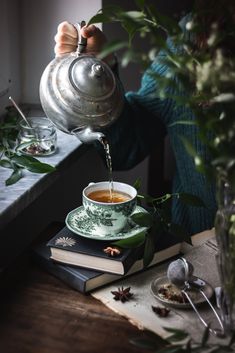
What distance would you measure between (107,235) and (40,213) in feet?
1.43

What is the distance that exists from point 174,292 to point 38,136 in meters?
0.45

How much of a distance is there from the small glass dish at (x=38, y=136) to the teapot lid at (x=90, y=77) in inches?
7.5

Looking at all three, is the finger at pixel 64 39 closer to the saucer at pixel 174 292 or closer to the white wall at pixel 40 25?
the white wall at pixel 40 25

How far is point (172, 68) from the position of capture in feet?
2.12

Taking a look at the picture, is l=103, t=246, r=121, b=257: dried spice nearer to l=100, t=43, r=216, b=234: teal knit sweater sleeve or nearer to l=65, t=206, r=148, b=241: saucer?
l=65, t=206, r=148, b=241: saucer

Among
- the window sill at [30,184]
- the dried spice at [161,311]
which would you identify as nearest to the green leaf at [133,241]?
the dried spice at [161,311]

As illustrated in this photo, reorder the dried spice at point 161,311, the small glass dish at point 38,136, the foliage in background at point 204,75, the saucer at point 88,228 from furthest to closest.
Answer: the small glass dish at point 38,136 < the saucer at point 88,228 < the dried spice at point 161,311 < the foliage in background at point 204,75

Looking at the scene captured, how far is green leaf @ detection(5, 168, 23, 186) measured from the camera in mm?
1091

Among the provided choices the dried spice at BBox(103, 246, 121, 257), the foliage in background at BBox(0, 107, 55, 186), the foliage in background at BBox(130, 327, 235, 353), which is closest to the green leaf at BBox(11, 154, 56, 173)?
the foliage in background at BBox(0, 107, 55, 186)

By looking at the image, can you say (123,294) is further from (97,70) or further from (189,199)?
(97,70)

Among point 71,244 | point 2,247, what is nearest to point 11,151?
point 2,247

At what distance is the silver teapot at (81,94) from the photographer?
3.38 feet

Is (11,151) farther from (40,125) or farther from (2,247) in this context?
(2,247)

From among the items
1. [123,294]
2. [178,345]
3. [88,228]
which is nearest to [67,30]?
[88,228]
